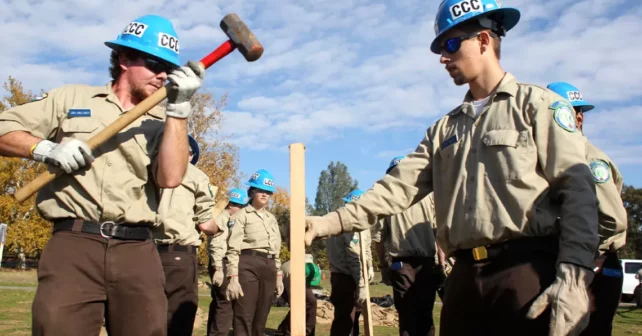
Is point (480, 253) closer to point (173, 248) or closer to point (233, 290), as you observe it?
point (173, 248)

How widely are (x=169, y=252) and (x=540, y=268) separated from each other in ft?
15.3

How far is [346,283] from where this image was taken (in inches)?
351

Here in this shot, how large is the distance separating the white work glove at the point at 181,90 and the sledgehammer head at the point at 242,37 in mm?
426

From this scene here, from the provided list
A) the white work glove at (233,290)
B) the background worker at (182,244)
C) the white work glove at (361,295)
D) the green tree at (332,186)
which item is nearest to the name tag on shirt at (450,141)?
the background worker at (182,244)

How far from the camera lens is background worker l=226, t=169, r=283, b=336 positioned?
8.16 meters

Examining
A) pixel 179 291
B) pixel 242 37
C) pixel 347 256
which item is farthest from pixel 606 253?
pixel 347 256

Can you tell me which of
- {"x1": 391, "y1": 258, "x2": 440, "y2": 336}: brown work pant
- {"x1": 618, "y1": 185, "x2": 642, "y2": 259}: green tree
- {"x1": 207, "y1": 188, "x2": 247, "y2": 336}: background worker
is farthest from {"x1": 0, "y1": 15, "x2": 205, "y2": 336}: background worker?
{"x1": 618, "y1": 185, "x2": 642, "y2": 259}: green tree

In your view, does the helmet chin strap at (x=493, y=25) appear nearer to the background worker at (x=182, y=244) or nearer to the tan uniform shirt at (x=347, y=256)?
the background worker at (x=182, y=244)

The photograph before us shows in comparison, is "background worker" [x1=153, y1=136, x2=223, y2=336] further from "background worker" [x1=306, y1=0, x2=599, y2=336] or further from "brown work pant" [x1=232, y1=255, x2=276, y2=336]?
"background worker" [x1=306, y1=0, x2=599, y2=336]

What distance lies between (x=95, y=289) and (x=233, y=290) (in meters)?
5.03

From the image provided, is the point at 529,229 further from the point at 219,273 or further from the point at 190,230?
the point at 219,273

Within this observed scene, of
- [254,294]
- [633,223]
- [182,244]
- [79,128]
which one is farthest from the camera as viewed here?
[633,223]

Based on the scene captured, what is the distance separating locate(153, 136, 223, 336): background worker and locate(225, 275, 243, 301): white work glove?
1.33 m

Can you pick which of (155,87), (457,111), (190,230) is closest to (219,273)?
(190,230)
